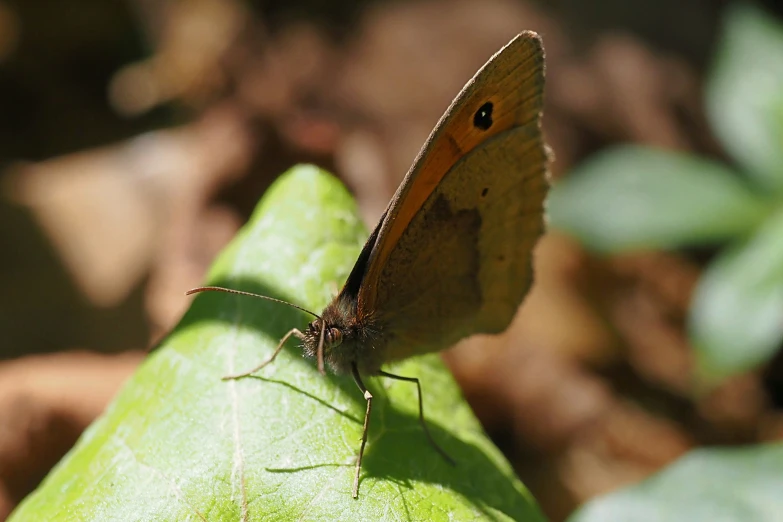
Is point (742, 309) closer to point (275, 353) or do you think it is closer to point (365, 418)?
point (365, 418)

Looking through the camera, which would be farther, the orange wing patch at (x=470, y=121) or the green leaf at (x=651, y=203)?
the green leaf at (x=651, y=203)

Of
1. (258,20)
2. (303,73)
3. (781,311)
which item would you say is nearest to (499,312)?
(781,311)

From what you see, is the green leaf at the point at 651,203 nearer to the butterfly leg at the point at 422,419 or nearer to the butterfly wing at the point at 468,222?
the butterfly wing at the point at 468,222

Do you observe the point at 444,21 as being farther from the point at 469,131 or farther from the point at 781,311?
the point at 469,131

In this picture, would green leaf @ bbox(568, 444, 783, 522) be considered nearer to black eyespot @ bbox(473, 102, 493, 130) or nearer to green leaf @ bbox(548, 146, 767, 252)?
black eyespot @ bbox(473, 102, 493, 130)

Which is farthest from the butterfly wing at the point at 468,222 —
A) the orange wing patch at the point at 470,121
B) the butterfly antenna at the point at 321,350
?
the butterfly antenna at the point at 321,350

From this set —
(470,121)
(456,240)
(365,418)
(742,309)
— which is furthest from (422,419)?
(742,309)

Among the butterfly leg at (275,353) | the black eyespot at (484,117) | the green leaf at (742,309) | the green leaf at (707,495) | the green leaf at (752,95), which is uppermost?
the green leaf at (752,95)
